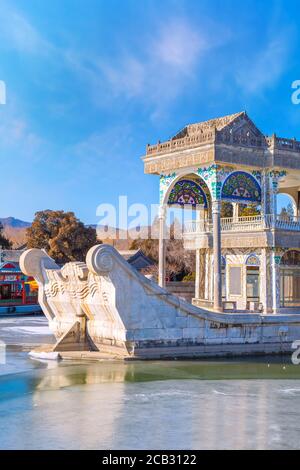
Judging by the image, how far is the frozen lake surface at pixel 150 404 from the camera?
879 cm

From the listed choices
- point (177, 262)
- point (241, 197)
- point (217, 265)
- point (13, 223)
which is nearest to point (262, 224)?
point (241, 197)

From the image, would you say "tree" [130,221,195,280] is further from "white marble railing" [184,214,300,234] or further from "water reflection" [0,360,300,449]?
"water reflection" [0,360,300,449]

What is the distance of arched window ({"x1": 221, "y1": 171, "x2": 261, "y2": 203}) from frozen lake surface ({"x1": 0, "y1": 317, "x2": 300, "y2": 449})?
5.70 metres

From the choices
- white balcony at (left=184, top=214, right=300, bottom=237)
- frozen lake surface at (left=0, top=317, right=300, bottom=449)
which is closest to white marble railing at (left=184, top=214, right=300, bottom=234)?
white balcony at (left=184, top=214, right=300, bottom=237)

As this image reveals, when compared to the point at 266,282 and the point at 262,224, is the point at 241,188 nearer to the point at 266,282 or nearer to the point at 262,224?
the point at 262,224

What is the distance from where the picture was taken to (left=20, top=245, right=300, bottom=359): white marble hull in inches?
619

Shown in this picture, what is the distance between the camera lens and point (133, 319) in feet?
52.2

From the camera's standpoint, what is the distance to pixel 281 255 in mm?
20391

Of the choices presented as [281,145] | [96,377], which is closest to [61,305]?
[96,377]

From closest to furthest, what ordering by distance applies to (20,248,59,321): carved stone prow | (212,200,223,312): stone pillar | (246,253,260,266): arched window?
(20,248,59,321): carved stone prow, (212,200,223,312): stone pillar, (246,253,260,266): arched window

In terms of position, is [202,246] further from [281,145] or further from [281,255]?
[281,145]

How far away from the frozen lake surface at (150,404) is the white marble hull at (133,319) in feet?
2.25

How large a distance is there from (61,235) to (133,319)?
24.2 metres
